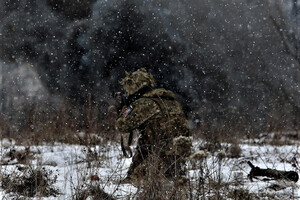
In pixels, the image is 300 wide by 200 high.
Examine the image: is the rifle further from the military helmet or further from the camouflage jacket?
the military helmet

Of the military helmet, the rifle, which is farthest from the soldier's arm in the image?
the rifle

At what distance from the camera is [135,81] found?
12.8 feet

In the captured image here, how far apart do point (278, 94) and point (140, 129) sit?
274 inches

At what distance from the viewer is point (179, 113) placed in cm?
377

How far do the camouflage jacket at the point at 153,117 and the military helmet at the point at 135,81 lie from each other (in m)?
0.16

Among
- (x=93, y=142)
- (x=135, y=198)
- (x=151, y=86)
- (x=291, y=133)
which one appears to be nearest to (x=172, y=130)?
(x=151, y=86)

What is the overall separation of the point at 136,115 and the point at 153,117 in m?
0.22

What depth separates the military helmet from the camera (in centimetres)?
390

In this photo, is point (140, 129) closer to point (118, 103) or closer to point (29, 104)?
point (118, 103)

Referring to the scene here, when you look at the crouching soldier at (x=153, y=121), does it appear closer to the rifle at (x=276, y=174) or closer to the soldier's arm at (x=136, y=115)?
the soldier's arm at (x=136, y=115)

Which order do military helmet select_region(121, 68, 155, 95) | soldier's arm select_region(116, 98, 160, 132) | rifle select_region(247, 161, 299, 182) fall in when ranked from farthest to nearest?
military helmet select_region(121, 68, 155, 95) < soldier's arm select_region(116, 98, 160, 132) < rifle select_region(247, 161, 299, 182)

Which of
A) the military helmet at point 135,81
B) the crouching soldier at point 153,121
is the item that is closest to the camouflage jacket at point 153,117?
the crouching soldier at point 153,121

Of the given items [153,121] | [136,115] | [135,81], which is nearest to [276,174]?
[153,121]

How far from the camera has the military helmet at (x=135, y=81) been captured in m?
3.90
